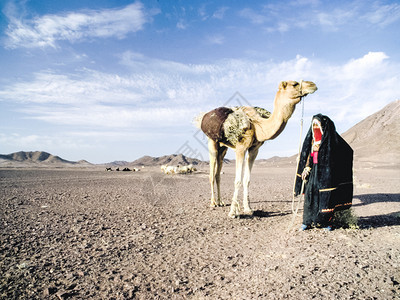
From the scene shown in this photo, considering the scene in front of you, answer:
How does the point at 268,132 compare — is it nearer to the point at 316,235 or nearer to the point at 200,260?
the point at 316,235

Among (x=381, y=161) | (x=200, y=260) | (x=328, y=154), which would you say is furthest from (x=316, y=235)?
(x=381, y=161)

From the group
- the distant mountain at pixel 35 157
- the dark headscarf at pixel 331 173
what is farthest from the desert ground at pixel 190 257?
the distant mountain at pixel 35 157

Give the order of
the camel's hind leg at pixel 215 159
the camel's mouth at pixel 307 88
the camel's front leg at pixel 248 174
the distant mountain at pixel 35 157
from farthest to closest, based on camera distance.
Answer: the distant mountain at pixel 35 157 → the camel's hind leg at pixel 215 159 → the camel's front leg at pixel 248 174 → the camel's mouth at pixel 307 88

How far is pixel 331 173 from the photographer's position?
5.48m

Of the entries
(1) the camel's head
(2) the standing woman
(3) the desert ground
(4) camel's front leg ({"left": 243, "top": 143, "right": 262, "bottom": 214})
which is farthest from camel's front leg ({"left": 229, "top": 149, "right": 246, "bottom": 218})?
(1) the camel's head

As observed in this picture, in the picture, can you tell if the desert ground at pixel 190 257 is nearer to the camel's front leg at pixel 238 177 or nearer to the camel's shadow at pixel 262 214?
the camel's shadow at pixel 262 214

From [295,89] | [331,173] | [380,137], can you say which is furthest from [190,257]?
[380,137]

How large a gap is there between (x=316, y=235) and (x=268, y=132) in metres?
2.52

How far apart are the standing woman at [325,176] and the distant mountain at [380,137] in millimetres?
38243

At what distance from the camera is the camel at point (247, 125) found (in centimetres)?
577

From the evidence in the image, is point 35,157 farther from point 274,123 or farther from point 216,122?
point 274,123

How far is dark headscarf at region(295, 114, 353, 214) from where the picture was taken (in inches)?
215

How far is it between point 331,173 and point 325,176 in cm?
13

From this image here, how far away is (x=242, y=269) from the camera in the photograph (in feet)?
13.2
